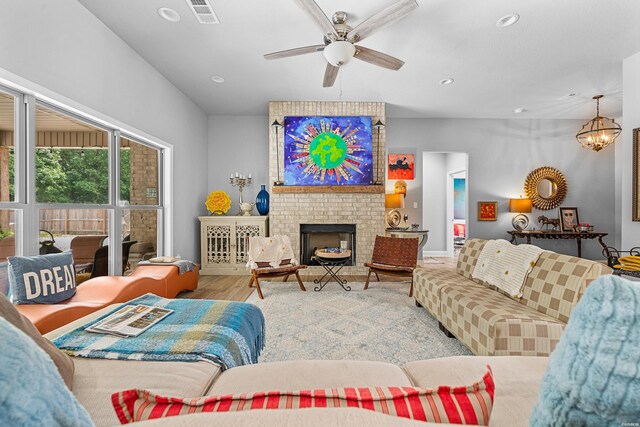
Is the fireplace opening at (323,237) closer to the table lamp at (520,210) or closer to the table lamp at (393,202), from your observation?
the table lamp at (393,202)

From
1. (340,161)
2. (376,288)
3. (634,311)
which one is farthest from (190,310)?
(340,161)

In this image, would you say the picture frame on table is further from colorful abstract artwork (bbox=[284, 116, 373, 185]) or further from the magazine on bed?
the magazine on bed

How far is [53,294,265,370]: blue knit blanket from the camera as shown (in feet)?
3.97

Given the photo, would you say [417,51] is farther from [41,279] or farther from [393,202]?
[41,279]

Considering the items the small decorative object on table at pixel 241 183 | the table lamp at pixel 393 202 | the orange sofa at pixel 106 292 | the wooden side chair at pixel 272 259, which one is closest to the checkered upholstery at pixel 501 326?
the wooden side chair at pixel 272 259

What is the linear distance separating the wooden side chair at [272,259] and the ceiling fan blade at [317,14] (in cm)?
269

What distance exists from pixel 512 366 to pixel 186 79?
4569 millimetres

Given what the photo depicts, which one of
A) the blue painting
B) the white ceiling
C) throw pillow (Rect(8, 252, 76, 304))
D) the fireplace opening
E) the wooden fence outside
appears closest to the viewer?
throw pillow (Rect(8, 252, 76, 304))

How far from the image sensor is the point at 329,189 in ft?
15.8

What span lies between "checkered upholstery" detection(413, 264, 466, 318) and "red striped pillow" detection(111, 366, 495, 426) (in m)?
2.18

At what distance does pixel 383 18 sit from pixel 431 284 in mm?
2347

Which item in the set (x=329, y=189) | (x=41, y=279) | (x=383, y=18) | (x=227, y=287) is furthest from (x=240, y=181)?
(x=383, y=18)

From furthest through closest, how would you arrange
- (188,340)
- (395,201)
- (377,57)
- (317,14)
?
(395,201)
(377,57)
(317,14)
(188,340)

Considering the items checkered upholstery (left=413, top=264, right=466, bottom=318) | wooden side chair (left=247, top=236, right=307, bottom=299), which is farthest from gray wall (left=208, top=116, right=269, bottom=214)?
checkered upholstery (left=413, top=264, right=466, bottom=318)
